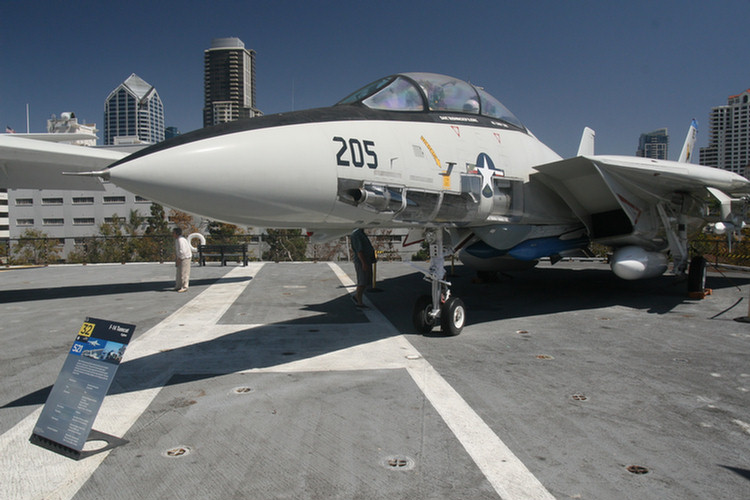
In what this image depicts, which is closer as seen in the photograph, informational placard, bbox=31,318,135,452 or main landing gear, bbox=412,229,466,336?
informational placard, bbox=31,318,135,452

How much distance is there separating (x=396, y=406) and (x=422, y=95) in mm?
3786

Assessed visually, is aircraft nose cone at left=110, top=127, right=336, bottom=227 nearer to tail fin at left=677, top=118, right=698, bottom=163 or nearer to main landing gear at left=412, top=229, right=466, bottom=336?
main landing gear at left=412, top=229, right=466, bottom=336

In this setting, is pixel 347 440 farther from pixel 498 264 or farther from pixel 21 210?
pixel 21 210

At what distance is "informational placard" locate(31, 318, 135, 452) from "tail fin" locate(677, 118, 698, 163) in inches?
583

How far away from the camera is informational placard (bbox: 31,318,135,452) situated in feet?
10.4

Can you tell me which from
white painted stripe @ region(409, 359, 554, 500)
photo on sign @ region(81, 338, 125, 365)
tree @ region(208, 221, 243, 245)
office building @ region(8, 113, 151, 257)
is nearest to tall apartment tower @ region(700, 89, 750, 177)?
tree @ region(208, 221, 243, 245)

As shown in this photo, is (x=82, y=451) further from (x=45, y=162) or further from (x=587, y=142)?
(x=587, y=142)

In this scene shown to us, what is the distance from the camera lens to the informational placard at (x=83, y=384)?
316 cm

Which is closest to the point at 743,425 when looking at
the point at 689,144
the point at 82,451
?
the point at 82,451

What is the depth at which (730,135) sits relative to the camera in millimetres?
155750

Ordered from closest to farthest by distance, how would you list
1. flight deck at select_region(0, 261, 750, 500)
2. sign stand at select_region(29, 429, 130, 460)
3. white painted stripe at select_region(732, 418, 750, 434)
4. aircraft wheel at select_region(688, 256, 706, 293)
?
flight deck at select_region(0, 261, 750, 500)
sign stand at select_region(29, 429, 130, 460)
white painted stripe at select_region(732, 418, 750, 434)
aircraft wheel at select_region(688, 256, 706, 293)

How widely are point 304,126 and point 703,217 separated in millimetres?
9305

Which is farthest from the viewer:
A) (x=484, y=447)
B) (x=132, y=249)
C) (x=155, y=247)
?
(x=132, y=249)

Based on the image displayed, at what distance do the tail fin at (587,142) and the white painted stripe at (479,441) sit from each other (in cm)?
930
